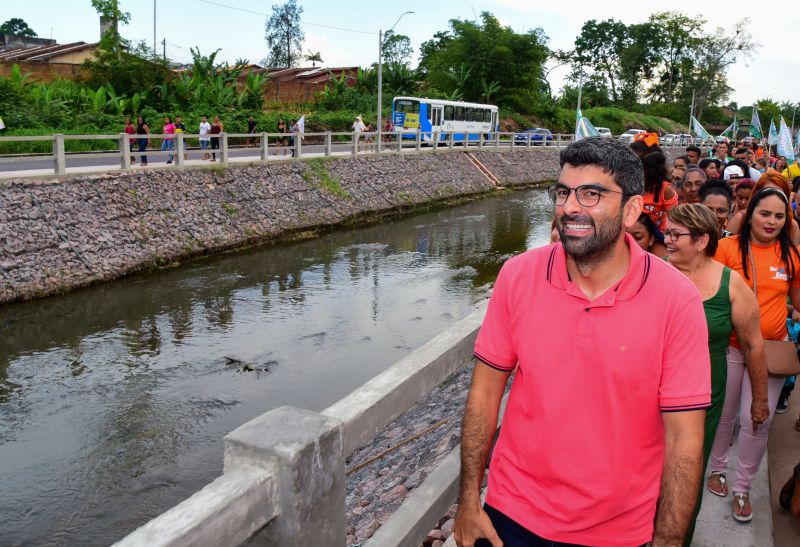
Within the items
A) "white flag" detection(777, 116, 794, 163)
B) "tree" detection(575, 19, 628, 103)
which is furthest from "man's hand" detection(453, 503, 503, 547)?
"tree" detection(575, 19, 628, 103)

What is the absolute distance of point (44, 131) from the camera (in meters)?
23.5

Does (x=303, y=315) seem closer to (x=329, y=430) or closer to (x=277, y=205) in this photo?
(x=277, y=205)

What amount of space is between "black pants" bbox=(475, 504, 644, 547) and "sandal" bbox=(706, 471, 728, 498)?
2.47 m

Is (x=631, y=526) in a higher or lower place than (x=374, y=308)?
higher

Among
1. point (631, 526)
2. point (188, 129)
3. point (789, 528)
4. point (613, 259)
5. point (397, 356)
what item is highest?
point (188, 129)

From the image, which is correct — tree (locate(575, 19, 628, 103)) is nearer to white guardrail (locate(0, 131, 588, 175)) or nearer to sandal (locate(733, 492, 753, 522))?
white guardrail (locate(0, 131, 588, 175))

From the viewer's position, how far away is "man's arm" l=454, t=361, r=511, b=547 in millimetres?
2105

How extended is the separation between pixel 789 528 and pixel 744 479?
0.32 m

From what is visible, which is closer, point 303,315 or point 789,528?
point 789,528

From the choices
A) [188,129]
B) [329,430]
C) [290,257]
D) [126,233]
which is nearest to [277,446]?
[329,430]

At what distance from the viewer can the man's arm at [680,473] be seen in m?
1.92

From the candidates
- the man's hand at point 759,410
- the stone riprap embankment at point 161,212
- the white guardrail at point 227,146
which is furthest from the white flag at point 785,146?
the man's hand at point 759,410

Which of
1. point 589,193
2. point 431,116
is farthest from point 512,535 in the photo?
point 431,116

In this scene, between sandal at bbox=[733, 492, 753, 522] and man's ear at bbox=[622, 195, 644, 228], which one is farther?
sandal at bbox=[733, 492, 753, 522]
